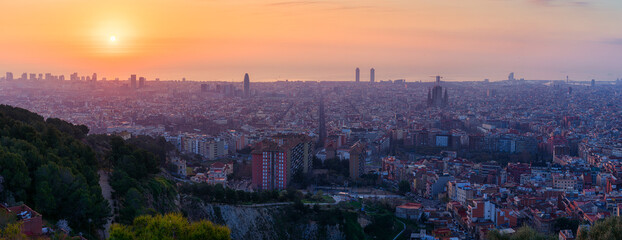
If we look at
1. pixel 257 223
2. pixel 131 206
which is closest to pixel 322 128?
pixel 257 223

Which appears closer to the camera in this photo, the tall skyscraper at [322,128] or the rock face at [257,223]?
the rock face at [257,223]

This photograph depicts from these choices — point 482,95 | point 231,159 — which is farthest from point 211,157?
point 482,95

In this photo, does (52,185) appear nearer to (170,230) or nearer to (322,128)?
(170,230)

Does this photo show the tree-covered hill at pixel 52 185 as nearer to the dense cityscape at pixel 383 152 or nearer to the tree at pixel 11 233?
the dense cityscape at pixel 383 152

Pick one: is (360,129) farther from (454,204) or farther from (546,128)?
(454,204)

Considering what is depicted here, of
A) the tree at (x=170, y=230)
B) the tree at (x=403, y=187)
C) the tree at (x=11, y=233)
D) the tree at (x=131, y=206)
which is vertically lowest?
the tree at (x=403, y=187)

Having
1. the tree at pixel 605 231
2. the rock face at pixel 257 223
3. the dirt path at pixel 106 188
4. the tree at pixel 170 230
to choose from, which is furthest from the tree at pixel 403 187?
the tree at pixel 170 230
